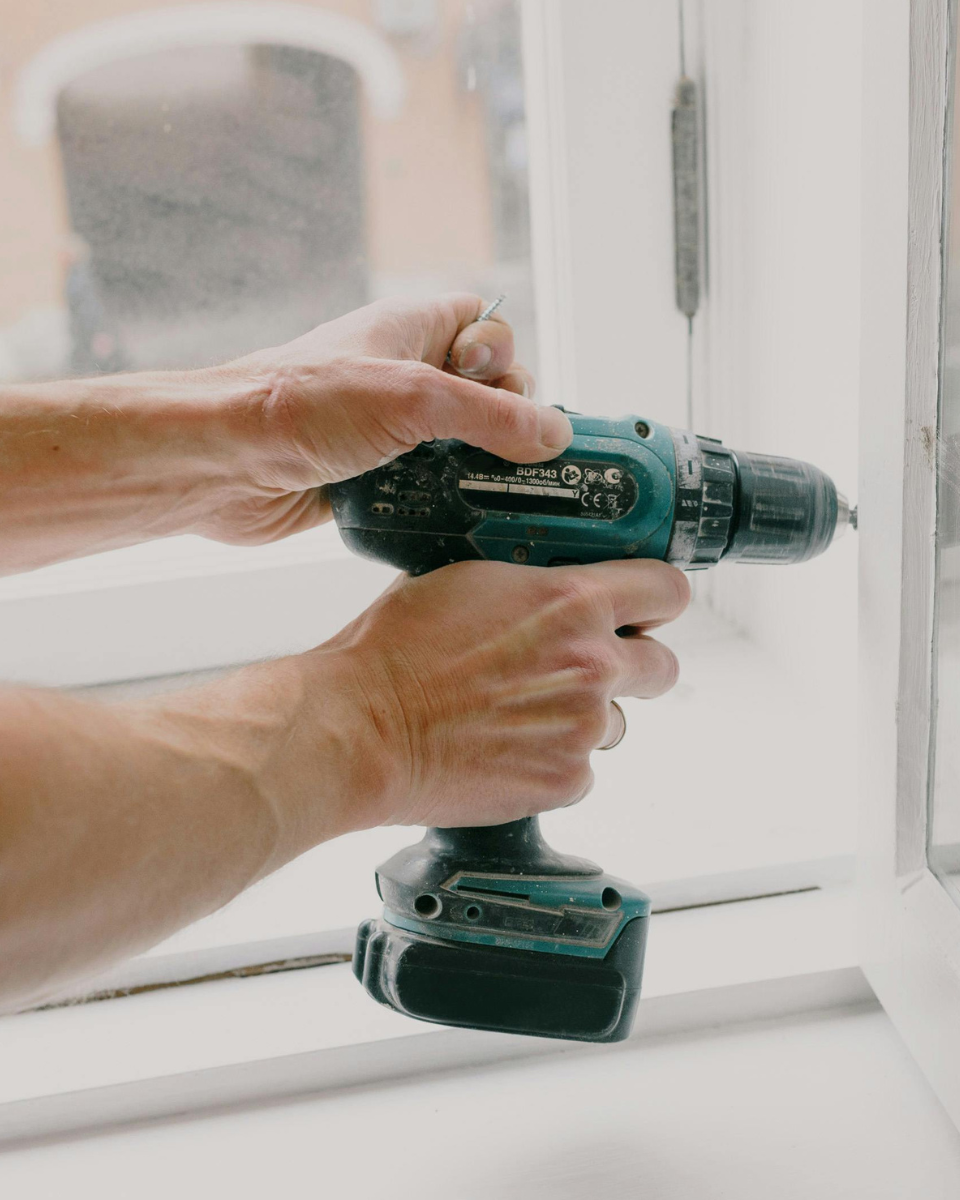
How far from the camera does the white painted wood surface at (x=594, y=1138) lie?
0.65m

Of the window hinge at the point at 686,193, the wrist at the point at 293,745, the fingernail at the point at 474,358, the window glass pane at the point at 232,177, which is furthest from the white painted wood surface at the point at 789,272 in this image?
the wrist at the point at 293,745

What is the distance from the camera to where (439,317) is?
79cm

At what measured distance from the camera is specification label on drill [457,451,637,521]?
671mm

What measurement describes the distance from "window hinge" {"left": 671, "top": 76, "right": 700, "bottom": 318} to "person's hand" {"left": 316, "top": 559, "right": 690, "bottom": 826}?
52cm

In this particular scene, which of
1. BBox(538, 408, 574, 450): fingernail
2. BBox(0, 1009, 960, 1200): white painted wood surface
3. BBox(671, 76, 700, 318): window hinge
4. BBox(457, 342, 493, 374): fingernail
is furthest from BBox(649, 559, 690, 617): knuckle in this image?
BBox(671, 76, 700, 318): window hinge

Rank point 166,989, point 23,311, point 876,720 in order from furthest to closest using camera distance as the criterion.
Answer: point 23,311 < point 166,989 < point 876,720

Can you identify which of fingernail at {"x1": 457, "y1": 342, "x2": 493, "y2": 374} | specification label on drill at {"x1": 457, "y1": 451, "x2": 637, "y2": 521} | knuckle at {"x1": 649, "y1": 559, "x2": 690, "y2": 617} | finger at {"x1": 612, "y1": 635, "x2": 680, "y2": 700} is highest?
fingernail at {"x1": 457, "y1": 342, "x2": 493, "y2": 374}

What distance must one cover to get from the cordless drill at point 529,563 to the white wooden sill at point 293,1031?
0.35ft

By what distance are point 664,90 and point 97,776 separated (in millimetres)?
911

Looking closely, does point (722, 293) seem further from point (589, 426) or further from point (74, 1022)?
point (74, 1022)

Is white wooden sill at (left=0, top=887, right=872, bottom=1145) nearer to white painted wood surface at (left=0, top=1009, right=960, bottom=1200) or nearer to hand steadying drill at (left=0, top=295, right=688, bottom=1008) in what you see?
white painted wood surface at (left=0, top=1009, right=960, bottom=1200)

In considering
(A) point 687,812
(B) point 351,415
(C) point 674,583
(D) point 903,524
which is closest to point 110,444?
(B) point 351,415

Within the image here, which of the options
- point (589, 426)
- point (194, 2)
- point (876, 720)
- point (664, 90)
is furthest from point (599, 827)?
point (194, 2)

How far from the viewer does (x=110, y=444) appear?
64cm
